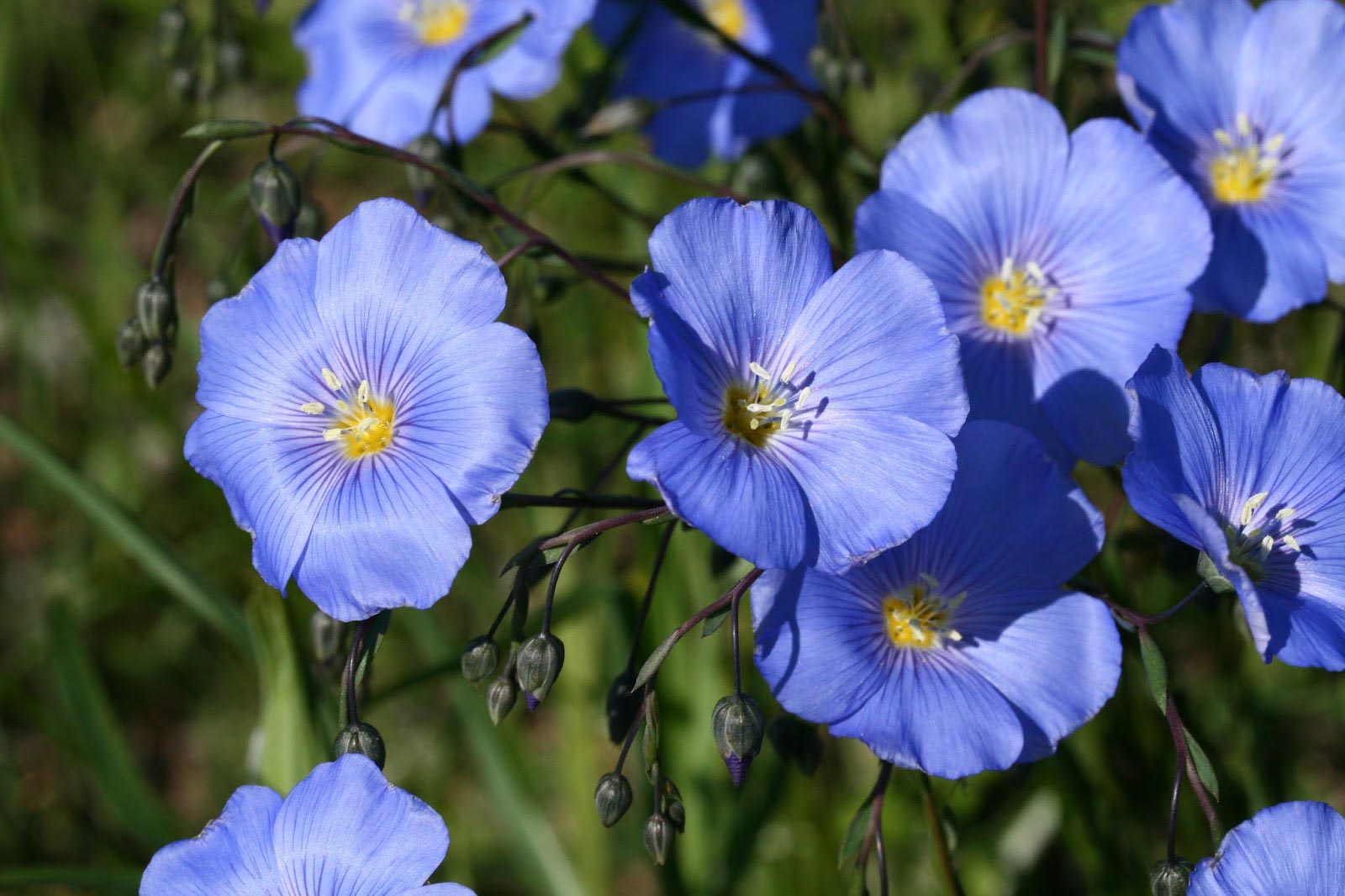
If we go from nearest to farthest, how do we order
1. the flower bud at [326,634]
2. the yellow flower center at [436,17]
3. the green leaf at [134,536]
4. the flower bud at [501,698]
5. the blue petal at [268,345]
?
the flower bud at [501,698]
the blue petal at [268,345]
the flower bud at [326,634]
the green leaf at [134,536]
the yellow flower center at [436,17]

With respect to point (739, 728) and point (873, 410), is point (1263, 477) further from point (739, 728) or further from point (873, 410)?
point (739, 728)

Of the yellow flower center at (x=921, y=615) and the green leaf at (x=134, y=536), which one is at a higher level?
the yellow flower center at (x=921, y=615)

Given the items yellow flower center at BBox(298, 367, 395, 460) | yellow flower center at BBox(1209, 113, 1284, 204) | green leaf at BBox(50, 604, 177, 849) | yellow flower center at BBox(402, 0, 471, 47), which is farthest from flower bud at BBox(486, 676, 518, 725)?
yellow flower center at BBox(402, 0, 471, 47)

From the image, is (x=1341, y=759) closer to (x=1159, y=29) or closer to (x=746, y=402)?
(x=1159, y=29)

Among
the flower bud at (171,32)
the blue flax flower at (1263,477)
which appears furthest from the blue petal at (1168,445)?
the flower bud at (171,32)

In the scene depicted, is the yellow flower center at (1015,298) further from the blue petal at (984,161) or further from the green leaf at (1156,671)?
the green leaf at (1156,671)

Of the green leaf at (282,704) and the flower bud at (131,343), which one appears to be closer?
the flower bud at (131,343)

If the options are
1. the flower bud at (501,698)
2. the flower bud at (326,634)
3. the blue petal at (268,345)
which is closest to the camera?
the flower bud at (501,698)

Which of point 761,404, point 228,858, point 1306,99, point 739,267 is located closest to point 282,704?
point 228,858

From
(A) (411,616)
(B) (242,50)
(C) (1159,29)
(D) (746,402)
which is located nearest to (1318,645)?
(D) (746,402)
